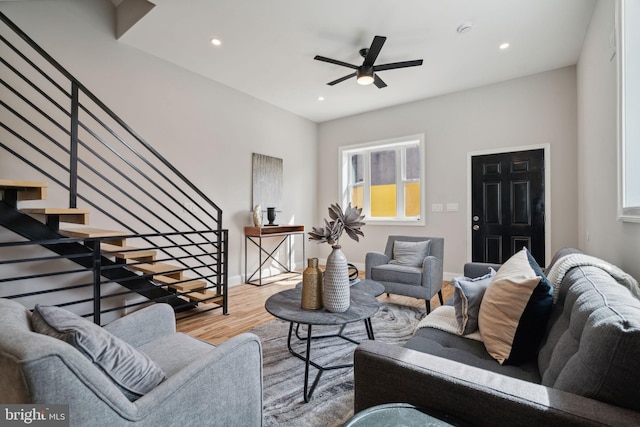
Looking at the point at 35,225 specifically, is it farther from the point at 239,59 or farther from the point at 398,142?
the point at 398,142

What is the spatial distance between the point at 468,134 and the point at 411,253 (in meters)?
2.27

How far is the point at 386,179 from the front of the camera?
5.33 m

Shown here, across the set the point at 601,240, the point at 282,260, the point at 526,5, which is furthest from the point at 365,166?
the point at 601,240

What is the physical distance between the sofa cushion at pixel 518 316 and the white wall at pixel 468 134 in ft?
10.8

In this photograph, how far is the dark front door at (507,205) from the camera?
12.8ft

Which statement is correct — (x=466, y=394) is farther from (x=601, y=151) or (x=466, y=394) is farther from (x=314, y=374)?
(x=601, y=151)

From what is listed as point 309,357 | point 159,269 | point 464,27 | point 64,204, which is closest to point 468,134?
point 464,27

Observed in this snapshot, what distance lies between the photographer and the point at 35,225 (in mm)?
2203

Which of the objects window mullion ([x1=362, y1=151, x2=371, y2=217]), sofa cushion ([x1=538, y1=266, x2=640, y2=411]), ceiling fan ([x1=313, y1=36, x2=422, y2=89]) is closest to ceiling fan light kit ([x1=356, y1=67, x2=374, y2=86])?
ceiling fan ([x1=313, y1=36, x2=422, y2=89])

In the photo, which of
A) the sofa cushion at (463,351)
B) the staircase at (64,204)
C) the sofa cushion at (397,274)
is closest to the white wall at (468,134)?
the sofa cushion at (397,274)

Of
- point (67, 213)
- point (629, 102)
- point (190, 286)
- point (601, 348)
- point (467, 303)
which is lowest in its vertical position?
point (190, 286)

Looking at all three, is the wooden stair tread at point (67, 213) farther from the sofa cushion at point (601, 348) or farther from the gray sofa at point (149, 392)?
the sofa cushion at point (601, 348)

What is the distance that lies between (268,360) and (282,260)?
303cm

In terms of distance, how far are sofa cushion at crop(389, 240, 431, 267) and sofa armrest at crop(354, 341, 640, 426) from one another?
245cm
